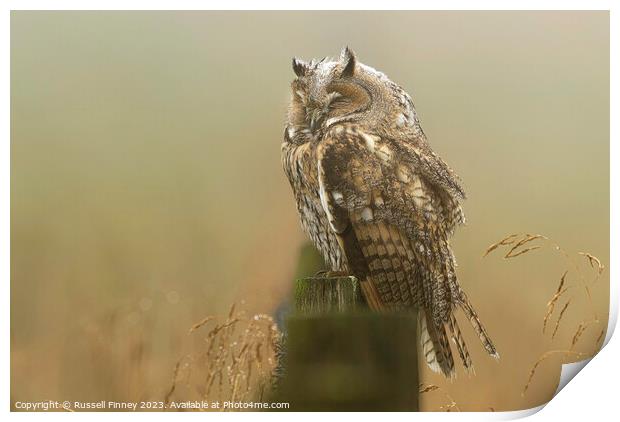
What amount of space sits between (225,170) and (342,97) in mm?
556

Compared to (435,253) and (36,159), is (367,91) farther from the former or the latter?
(36,159)

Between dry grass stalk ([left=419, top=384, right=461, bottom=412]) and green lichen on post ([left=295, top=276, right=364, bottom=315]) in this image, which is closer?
green lichen on post ([left=295, top=276, right=364, bottom=315])

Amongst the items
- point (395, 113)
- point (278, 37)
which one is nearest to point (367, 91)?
point (395, 113)

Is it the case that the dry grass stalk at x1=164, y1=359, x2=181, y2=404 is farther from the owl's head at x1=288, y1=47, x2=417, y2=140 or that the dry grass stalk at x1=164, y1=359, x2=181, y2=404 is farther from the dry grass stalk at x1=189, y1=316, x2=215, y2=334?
the owl's head at x1=288, y1=47, x2=417, y2=140

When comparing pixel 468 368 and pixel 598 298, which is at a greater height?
pixel 598 298

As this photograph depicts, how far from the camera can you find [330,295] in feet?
8.07

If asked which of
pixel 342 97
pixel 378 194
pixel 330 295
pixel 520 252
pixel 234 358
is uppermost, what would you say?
pixel 342 97

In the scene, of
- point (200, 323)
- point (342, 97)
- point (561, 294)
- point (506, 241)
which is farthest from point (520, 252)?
point (200, 323)

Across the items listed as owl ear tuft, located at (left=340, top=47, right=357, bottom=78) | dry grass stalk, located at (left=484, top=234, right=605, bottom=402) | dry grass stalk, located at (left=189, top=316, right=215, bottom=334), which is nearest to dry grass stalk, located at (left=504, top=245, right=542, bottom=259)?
dry grass stalk, located at (left=484, top=234, right=605, bottom=402)

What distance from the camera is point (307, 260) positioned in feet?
8.61

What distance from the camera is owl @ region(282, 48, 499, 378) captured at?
97.2 inches

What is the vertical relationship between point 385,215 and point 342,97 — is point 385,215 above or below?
below

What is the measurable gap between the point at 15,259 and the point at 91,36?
95 cm

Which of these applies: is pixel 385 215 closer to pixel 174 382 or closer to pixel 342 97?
pixel 342 97
